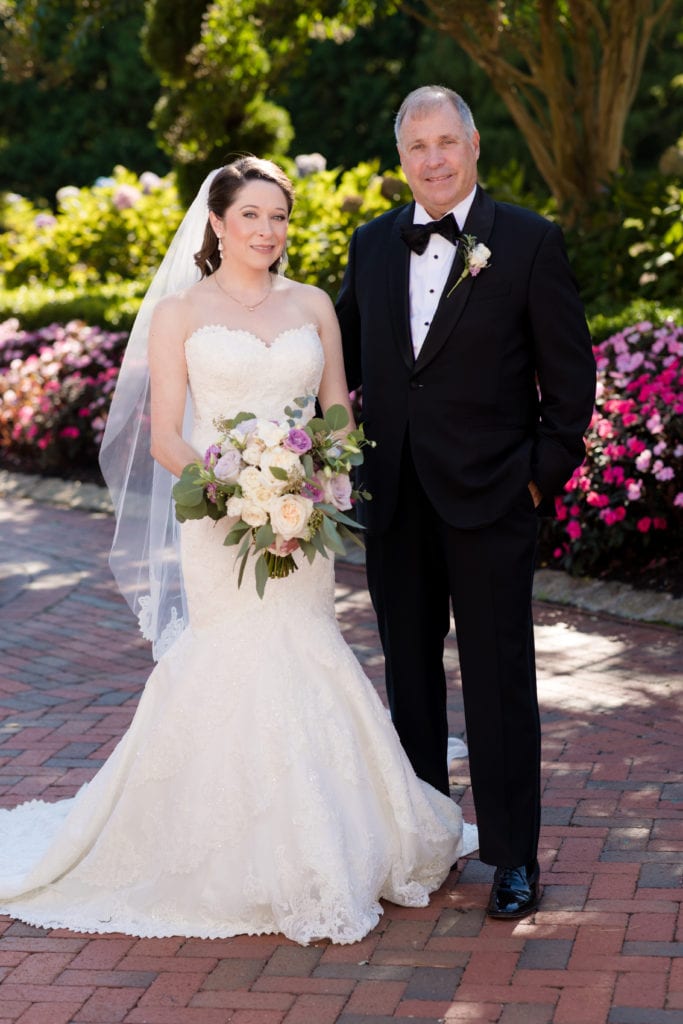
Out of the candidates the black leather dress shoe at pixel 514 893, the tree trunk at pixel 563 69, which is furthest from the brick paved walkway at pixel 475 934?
the tree trunk at pixel 563 69

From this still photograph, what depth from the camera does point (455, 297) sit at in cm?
374

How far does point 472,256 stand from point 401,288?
256 mm

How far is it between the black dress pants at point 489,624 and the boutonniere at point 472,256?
0.50m

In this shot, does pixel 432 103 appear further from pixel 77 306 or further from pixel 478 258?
pixel 77 306

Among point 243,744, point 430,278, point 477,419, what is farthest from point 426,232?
point 243,744

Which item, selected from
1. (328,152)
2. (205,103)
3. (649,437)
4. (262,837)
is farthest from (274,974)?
(328,152)

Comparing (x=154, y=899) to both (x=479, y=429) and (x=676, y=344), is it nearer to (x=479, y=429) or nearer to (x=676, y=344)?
(x=479, y=429)

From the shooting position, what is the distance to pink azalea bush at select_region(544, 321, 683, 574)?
691 cm

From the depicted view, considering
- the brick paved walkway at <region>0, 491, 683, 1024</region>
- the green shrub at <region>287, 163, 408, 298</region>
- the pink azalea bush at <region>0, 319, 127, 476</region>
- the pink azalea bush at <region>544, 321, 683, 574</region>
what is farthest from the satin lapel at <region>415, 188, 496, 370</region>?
the pink azalea bush at <region>0, 319, 127, 476</region>

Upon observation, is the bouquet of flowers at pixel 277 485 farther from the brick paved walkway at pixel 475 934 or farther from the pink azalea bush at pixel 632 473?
the pink azalea bush at pixel 632 473

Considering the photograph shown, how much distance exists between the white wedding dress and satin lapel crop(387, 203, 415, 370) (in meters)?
0.29

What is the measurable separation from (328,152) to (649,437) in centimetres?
2027

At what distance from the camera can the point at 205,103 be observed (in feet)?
42.8

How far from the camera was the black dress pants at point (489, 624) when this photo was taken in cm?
380
